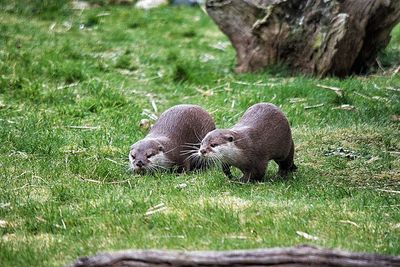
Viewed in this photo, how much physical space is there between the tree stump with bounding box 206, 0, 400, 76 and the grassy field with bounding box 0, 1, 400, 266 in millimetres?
282

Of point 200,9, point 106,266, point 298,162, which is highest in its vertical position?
point 106,266

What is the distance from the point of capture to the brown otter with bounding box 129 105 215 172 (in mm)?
7266

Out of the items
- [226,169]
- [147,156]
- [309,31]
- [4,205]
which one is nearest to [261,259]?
[4,205]

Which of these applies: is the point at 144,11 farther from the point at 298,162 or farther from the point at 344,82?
the point at 298,162

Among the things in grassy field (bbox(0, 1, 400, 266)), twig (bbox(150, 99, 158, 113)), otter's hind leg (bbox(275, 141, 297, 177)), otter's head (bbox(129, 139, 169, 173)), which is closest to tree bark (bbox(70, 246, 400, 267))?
grassy field (bbox(0, 1, 400, 266))

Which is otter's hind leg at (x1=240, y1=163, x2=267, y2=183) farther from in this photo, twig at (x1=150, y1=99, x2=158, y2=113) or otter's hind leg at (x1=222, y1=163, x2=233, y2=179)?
twig at (x1=150, y1=99, x2=158, y2=113)

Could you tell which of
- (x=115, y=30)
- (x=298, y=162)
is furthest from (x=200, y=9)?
(x=298, y=162)

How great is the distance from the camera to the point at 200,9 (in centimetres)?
1580

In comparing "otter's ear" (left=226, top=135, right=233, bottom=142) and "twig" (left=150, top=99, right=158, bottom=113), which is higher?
"otter's ear" (left=226, top=135, right=233, bottom=142)

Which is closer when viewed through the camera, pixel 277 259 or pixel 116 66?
pixel 277 259

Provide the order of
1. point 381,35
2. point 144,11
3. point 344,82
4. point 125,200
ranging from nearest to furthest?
point 125,200 < point 344,82 < point 381,35 < point 144,11

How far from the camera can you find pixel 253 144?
6.64 meters

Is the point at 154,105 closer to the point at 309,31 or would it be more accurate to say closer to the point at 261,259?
the point at 309,31

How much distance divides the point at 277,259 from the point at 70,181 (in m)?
2.95
